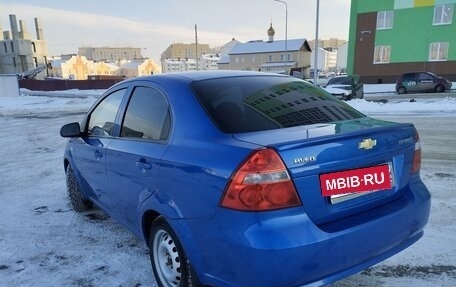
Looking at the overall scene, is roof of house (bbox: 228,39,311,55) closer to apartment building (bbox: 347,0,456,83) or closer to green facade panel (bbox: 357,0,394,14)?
green facade panel (bbox: 357,0,394,14)

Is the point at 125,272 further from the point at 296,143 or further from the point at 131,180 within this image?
the point at 296,143

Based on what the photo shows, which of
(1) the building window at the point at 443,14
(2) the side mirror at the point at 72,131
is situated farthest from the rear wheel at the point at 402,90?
(2) the side mirror at the point at 72,131

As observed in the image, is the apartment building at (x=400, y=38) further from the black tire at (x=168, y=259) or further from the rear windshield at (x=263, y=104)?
the black tire at (x=168, y=259)

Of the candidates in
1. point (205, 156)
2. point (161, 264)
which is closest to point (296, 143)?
point (205, 156)

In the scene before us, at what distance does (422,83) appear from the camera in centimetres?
2503

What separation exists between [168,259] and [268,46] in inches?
3181

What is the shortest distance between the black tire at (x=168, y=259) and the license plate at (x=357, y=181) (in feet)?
3.43

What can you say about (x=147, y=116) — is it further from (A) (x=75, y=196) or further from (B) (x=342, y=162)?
(A) (x=75, y=196)

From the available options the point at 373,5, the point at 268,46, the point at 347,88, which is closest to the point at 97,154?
the point at 347,88

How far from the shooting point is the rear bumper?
6.41ft

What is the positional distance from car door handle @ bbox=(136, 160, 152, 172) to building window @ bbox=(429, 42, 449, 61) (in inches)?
1511

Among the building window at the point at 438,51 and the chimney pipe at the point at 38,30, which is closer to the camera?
the building window at the point at 438,51

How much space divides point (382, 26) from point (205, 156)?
3889 cm

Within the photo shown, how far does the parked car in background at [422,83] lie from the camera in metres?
24.5
